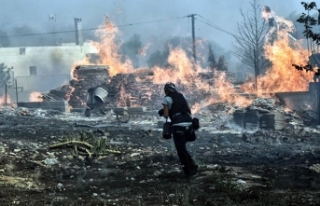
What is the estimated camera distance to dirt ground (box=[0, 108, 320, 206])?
6.46 metres

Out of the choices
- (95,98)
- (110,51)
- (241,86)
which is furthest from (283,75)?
(110,51)

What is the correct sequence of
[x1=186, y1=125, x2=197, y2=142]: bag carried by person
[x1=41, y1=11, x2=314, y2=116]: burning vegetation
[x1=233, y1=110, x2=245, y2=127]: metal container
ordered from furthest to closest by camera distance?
[x1=41, y1=11, x2=314, y2=116]: burning vegetation → [x1=233, y1=110, x2=245, y2=127]: metal container → [x1=186, y1=125, x2=197, y2=142]: bag carried by person

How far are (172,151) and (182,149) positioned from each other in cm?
372

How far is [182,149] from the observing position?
807 centimetres

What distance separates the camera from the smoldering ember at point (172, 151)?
22.1ft

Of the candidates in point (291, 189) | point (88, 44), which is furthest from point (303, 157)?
point (88, 44)

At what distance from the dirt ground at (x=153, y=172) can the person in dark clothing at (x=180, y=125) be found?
232 millimetres

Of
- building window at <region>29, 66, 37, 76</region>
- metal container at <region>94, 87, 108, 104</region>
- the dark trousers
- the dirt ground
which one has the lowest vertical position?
the dirt ground

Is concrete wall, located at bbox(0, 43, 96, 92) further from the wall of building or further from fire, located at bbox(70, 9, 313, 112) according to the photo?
fire, located at bbox(70, 9, 313, 112)

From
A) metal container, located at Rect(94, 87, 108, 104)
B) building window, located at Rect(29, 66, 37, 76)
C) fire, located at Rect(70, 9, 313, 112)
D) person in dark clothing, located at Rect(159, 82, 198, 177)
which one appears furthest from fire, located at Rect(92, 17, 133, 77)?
person in dark clothing, located at Rect(159, 82, 198, 177)

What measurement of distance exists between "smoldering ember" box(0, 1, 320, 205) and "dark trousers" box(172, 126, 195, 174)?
20 cm

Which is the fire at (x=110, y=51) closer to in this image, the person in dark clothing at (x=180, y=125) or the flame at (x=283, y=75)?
the flame at (x=283, y=75)

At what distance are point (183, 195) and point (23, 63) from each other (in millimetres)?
52909

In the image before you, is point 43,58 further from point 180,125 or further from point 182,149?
point 182,149
